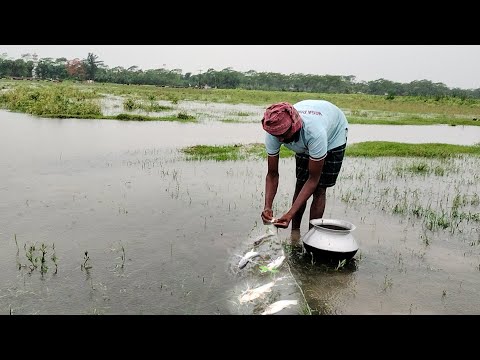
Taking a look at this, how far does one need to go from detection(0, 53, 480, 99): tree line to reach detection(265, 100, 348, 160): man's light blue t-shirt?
75578mm

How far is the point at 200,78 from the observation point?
92.2 metres

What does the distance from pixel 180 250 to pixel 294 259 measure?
1.36 meters

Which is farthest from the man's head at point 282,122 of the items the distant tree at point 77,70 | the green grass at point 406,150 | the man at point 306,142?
the distant tree at point 77,70

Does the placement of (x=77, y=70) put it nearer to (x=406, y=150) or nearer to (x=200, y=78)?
(x=200, y=78)

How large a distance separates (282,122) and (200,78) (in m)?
92.1

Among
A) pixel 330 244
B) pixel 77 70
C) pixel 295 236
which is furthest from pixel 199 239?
pixel 77 70

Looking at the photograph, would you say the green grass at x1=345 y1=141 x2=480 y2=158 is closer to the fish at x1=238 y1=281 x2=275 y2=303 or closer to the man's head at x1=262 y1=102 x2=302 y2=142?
the man's head at x1=262 y1=102 x2=302 y2=142

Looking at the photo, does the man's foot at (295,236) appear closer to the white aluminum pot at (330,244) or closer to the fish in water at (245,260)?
the white aluminum pot at (330,244)

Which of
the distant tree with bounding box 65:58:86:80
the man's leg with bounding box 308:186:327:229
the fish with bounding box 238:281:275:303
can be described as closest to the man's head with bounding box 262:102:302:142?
the man's leg with bounding box 308:186:327:229

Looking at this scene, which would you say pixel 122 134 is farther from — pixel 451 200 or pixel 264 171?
pixel 451 200

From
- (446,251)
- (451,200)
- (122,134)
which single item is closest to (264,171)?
(451,200)

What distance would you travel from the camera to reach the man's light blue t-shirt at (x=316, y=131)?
3832 mm

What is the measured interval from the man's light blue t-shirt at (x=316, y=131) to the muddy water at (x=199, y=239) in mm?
1292

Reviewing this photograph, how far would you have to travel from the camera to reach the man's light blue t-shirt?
3832 mm
